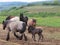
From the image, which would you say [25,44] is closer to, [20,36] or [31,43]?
[31,43]

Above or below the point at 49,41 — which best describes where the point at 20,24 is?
above

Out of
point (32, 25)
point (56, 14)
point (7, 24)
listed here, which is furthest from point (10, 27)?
point (56, 14)

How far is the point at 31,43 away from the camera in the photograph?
13.9 metres

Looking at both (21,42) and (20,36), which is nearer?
(21,42)

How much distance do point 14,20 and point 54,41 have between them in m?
2.24

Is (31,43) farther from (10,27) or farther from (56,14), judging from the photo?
(56,14)

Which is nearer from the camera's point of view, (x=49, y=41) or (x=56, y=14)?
(x=49, y=41)

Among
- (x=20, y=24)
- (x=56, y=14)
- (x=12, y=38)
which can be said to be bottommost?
(x=56, y=14)

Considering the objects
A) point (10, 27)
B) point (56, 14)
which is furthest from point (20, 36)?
point (56, 14)

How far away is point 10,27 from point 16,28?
438mm

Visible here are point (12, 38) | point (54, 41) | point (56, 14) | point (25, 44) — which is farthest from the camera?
point (56, 14)

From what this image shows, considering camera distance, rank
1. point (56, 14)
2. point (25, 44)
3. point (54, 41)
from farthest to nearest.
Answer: point (56, 14)
point (54, 41)
point (25, 44)

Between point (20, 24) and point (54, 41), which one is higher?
point (20, 24)

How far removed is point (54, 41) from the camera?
14.7m
